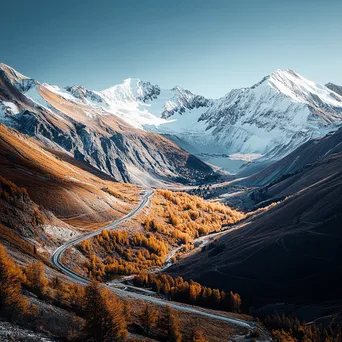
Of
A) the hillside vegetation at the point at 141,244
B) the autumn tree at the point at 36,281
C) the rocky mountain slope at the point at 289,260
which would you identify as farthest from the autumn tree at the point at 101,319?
the rocky mountain slope at the point at 289,260

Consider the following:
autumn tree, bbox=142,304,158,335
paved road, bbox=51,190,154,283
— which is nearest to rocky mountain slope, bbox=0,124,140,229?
paved road, bbox=51,190,154,283

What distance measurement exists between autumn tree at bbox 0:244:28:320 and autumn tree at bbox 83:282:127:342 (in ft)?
23.7

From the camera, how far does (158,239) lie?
15475 cm

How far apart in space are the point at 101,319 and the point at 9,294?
35.1ft

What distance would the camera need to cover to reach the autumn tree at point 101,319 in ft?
128

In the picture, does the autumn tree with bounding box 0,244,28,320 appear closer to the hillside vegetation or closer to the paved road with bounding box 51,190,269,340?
the paved road with bounding box 51,190,269,340

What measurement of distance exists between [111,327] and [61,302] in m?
10.5

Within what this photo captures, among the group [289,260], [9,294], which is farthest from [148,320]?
[289,260]

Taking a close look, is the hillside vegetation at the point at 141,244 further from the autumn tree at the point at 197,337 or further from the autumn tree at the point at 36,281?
the autumn tree at the point at 36,281

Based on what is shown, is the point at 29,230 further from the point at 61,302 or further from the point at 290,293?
the point at 290,293

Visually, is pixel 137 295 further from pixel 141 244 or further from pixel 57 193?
pixel 57 193

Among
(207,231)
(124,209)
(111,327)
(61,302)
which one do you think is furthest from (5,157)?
(111,327)

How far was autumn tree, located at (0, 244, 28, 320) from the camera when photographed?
35.7 m

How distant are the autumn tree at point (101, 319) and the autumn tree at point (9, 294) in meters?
7.23
